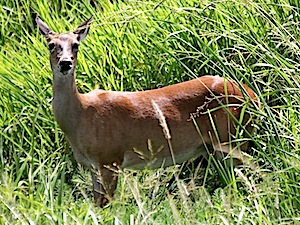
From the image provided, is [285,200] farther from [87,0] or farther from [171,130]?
[87,0]

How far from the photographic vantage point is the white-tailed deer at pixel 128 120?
6.02m

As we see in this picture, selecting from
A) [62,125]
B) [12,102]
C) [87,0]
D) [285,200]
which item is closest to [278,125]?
[285,200]

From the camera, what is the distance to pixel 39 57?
23.6ft

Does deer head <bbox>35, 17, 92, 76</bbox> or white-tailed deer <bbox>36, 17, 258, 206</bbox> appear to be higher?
deer head <bbox>35, 17, 92, 76</bbox>

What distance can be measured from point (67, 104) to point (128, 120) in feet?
1.43

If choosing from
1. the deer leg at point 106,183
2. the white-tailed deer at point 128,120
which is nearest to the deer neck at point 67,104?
the white-tailed deer at point 128,120

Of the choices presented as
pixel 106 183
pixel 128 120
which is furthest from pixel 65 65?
pixel 106 183

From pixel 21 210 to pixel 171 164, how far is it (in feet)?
6.23

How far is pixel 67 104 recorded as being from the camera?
6.05m

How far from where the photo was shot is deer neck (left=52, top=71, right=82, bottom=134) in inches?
236

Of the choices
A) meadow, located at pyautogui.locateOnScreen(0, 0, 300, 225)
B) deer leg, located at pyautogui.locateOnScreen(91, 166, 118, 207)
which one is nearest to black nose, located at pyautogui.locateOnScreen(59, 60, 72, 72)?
meadow, located at pyautogui.locateOnScreen(0, 0, 300, 225)

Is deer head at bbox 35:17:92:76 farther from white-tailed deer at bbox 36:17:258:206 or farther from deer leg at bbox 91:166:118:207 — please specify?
deer leg at bbox 91:166:118:207

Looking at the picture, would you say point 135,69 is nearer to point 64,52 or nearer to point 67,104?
point 67,104

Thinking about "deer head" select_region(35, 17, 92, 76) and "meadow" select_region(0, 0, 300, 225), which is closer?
"deer head" select_region(35, 17, 92, 76)
